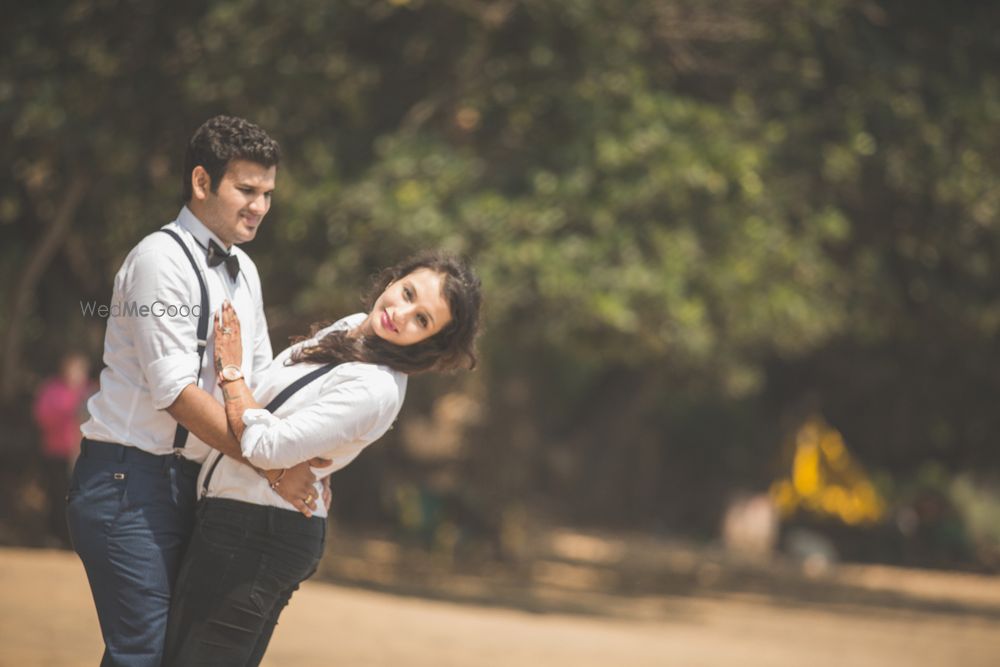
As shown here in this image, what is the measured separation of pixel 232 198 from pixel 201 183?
0.32 ft

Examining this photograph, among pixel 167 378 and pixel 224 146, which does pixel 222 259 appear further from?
pixel 167 378

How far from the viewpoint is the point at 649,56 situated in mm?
14328

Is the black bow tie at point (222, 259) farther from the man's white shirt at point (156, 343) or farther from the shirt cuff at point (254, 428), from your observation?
the shirt cuff at point (254, 428)

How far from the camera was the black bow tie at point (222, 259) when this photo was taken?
3596 mm

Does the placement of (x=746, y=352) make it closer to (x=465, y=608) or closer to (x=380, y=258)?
(x=465, y=608)

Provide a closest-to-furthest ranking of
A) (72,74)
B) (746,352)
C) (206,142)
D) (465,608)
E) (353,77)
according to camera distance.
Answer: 1. (206,142)
2. (72,74)
3. (353,77)
4. (465,608)
5. (746,352)

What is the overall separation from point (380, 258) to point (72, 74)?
3.14 m

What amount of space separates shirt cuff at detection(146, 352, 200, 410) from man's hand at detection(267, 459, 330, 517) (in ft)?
1.05

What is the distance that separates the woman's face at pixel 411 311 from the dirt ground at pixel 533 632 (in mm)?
4822

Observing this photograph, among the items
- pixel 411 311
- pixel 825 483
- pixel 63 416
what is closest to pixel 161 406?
pixel 411 311

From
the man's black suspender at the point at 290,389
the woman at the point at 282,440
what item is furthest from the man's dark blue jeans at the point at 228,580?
the man's black suspender at the point at 290,389

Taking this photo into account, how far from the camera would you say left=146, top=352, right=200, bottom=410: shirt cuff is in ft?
11.1

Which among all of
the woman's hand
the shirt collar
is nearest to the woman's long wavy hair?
the woman's hand

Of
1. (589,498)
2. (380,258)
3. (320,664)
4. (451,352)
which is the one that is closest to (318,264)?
(380,258)
